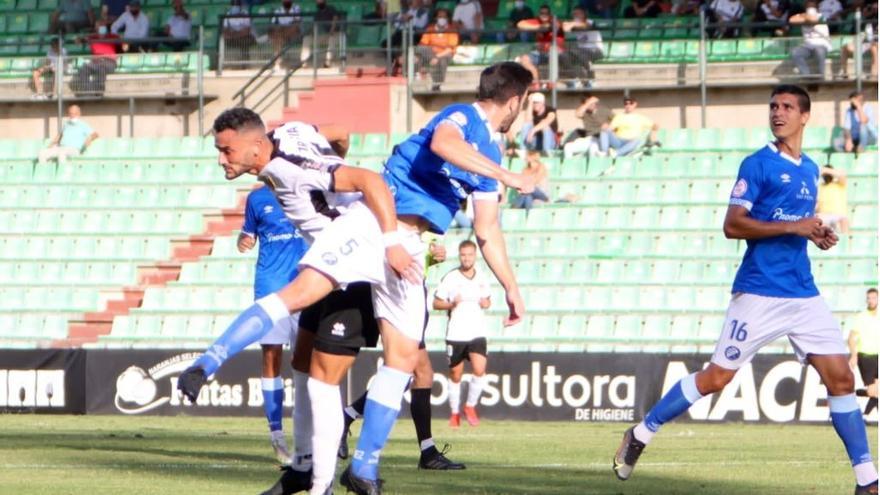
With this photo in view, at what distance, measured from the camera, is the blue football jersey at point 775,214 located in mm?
10703

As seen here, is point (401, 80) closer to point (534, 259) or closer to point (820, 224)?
point (534, 259)

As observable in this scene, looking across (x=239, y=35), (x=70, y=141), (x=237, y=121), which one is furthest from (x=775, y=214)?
(x=70, y=141)

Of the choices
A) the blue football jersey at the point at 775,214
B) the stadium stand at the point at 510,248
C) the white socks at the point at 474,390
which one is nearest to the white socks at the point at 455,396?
the white socks at the point at 474,390

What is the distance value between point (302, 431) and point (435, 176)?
1604 mm

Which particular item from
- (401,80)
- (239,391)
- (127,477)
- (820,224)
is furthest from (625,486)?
(401,80)

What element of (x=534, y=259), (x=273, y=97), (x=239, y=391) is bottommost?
(x=239, y=391)

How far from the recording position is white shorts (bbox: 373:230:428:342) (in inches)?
371

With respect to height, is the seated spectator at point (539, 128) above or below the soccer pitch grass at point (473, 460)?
above

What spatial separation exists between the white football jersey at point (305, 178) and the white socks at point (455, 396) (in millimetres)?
11262

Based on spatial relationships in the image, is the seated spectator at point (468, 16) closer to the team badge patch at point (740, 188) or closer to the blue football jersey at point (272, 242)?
the blue football jersey at point (272, 242)

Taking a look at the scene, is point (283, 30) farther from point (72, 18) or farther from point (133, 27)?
point (72, 18)

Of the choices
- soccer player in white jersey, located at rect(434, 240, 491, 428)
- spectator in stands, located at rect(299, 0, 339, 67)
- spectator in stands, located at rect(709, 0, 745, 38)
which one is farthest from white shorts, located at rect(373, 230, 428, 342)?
spectator in stands, located at rect(299, 0, 339, 67)

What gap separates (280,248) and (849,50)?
1509 cm

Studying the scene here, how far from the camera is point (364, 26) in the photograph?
29938 mm
